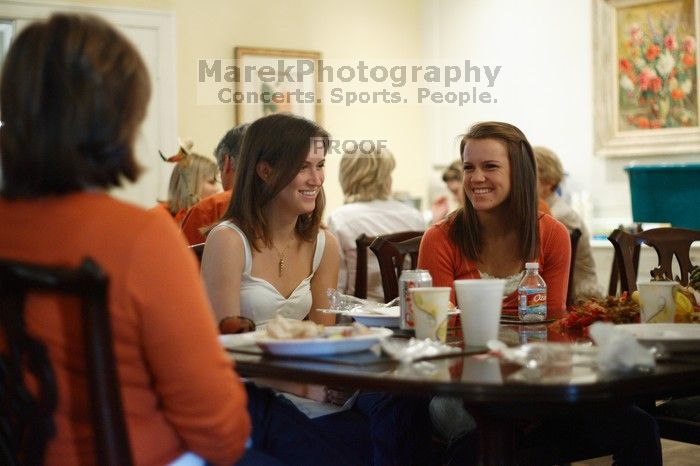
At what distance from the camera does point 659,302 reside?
200 centimetres

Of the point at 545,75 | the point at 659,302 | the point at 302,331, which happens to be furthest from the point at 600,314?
the point at 545,75

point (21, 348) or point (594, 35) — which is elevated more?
point (594, 35)

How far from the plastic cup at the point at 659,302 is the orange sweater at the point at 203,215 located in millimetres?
1845

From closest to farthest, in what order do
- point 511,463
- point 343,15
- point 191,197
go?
point 511,463
point 191,197
point 343,15

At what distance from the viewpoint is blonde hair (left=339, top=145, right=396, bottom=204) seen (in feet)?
14.6

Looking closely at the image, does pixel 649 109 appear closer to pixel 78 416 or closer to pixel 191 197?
pixel 191 197

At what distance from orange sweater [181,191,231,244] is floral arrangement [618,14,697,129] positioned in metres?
3.25

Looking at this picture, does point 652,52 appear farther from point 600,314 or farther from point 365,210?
point 600,314

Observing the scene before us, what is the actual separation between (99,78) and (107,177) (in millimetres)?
132

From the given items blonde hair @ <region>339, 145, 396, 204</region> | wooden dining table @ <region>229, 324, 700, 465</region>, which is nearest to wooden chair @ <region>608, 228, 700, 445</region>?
wooden dining table @ <region>229, 324, 700, 465</region>

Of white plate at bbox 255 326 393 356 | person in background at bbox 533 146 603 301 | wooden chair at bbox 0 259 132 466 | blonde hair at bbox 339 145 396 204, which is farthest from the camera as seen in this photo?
blonde hair at bbox 339 145 396 204

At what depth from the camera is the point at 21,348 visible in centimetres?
120

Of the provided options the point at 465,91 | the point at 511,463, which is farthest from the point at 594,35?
the point at 511,463

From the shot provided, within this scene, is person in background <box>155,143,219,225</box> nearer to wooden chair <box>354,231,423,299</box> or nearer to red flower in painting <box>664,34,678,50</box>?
wooden chair <box>354,231,423,299</box>
